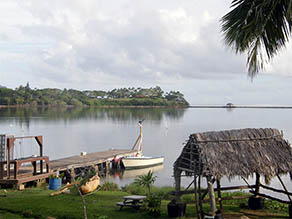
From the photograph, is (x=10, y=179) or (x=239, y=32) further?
(x=10, y=179)

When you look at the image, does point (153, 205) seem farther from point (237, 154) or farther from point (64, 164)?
point (64, 164)

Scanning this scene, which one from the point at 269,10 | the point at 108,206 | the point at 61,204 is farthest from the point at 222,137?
the point at 61,204

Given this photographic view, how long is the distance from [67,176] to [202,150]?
1502cm

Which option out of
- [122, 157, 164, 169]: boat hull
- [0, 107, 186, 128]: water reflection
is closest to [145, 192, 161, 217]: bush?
[122, 157, 164, 169]: boat hull

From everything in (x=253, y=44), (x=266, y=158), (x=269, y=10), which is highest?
(x=269, y=10)

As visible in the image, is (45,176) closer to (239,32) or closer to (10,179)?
(10,179)

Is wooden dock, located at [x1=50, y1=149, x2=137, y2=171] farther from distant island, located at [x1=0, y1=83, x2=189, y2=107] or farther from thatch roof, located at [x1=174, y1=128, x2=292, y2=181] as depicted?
distant island, located at [x1=0, y1=83, x2=189, y2=107]

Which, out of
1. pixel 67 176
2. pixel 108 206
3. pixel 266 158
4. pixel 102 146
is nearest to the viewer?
pixel 266 158

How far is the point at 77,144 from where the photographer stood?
42.7 meters

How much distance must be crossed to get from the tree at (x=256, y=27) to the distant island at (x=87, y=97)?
133153 mm

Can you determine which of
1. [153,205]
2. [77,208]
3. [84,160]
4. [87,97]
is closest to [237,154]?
[153,205]

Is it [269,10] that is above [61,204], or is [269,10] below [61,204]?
above

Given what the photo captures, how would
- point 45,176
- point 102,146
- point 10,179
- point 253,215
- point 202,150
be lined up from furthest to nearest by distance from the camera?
1. point 102,146
2. point 45,176
3. point 10,179
4. point 253,215
5. point 202,150

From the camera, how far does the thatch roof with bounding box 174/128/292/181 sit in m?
9.84
